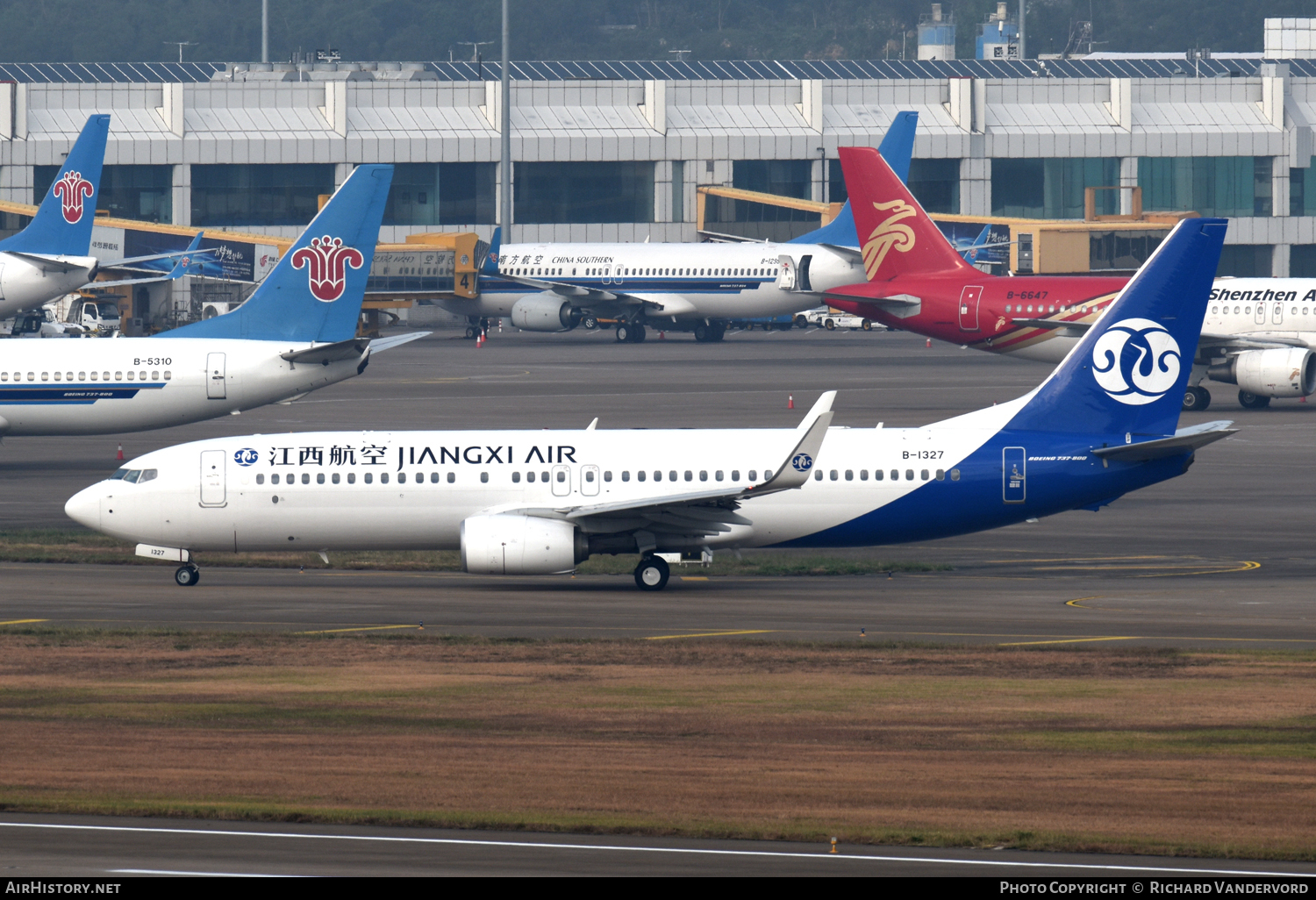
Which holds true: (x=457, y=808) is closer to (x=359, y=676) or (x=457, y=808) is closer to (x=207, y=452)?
(x=359, y=676)

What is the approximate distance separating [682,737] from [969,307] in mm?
50194

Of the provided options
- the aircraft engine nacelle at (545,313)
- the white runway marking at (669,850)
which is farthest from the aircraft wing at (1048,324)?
the white runway marking at (669,850)

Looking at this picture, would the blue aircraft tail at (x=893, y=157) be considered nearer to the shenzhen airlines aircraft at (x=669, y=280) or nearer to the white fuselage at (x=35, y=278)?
the shenzhen airlines aircraft at (x=669, y=280)

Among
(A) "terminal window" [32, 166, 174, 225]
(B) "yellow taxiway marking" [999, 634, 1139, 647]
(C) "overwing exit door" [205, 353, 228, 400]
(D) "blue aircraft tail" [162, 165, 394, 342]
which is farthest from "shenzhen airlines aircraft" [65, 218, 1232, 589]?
(A) "terminal window" [32, 166, 174, 225]

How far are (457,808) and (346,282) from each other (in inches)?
1453

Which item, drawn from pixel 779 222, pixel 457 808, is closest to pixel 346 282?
pixel 457 808

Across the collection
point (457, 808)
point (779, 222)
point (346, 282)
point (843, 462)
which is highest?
point (779, 222)

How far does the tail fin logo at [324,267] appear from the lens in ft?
179

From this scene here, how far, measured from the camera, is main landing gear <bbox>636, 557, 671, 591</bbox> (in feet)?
123

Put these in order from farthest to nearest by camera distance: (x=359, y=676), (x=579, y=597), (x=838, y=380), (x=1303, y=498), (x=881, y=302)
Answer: (x=838, y=380) → (x=881, y=302) → (x=1303, y=498) → (x=579, y=597) → (x=359, y=676)

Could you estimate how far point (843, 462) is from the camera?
3769 cm

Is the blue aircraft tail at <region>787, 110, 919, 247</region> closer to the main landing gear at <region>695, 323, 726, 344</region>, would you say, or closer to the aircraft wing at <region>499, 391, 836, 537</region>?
the main landing gear at <region>695, 323, 726, 344</region>

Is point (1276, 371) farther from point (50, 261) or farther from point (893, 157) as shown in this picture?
point (50, 261)

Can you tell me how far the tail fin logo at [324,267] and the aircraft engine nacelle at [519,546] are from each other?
19.7 m
